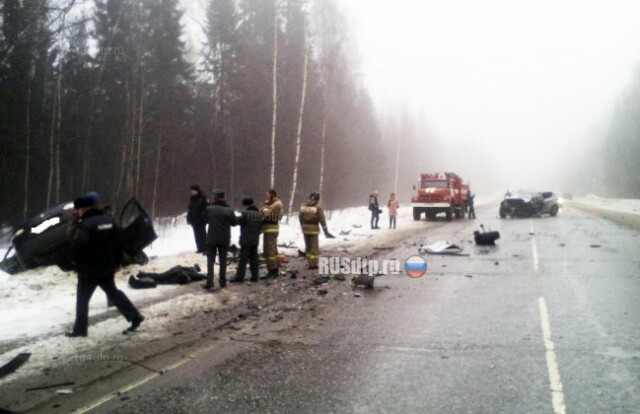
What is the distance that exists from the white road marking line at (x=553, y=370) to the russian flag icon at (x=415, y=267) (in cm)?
416

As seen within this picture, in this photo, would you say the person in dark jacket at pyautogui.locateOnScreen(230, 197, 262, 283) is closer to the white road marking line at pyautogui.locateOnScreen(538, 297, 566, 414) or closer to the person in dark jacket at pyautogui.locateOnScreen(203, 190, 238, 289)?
the person in dark jacket at pyautogui.locateOnScreen(203, 190, 238, 289)

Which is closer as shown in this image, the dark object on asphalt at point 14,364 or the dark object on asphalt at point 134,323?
the dark object on asphalt at point 14,364

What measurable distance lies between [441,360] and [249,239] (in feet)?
19.4

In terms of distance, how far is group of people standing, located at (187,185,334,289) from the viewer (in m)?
9.74

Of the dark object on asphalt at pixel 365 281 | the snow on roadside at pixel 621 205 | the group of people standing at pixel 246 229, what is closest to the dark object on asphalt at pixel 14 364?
the group of people standing at pixel 246 229

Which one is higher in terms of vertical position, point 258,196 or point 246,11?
point 246,11

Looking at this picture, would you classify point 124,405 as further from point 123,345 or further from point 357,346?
point 357,346

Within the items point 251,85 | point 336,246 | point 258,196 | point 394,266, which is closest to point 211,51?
point 251,85

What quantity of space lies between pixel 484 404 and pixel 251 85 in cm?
2678

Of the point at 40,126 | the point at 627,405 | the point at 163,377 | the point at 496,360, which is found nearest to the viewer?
the point at 627,405

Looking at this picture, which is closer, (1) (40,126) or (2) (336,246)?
(2) (336,246)

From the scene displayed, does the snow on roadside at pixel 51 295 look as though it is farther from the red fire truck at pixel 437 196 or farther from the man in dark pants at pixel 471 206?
the man in dark pants at pixel 471 206

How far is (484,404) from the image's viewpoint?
419 centimetres

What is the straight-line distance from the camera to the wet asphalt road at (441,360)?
425 cm
